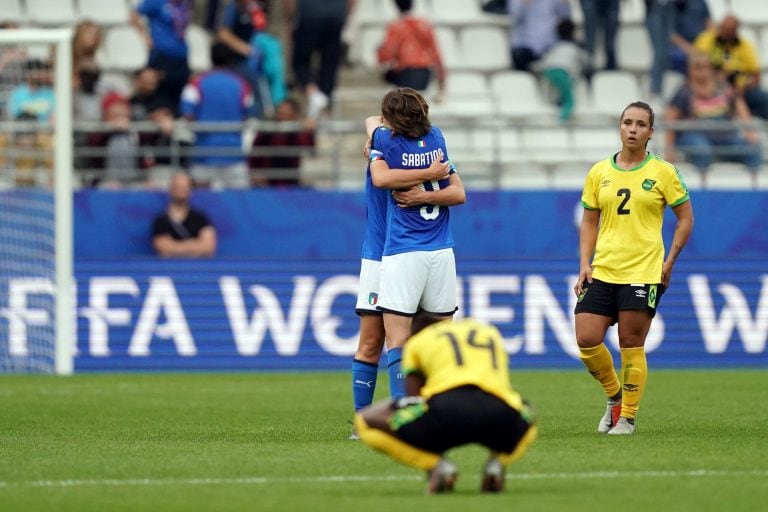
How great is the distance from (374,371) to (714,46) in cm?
1272

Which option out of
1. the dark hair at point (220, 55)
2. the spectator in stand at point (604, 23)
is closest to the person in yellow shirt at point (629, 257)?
the dark hair at point (220, 55)

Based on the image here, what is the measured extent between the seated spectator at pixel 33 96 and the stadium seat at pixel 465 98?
506cm

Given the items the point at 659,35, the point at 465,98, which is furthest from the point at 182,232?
the point at 659,35

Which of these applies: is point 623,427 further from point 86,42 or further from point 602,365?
point 86,42

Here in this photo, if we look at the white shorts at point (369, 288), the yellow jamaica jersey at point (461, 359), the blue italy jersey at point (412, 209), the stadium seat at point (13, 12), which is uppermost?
the stadium seat at point (13, 12)

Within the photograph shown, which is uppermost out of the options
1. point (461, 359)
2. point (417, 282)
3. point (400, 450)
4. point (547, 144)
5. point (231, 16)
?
point (231, 16)

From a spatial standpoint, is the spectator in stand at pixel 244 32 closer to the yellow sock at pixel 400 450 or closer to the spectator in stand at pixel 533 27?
the spectator in stand at pixel 533 27

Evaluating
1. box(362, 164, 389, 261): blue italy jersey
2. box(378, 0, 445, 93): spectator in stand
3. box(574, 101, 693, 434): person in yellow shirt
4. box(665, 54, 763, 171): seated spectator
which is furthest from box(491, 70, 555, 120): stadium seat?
box(362, 164, 389, 261): blue italy jersey

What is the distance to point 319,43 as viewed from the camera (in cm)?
2148

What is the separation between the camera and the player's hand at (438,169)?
33.0 ft

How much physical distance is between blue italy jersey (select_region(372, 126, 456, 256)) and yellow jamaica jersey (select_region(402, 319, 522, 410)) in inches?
101

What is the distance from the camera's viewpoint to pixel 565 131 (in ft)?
74.4

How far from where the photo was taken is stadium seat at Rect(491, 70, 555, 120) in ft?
74.9

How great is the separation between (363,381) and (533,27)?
508 inches
